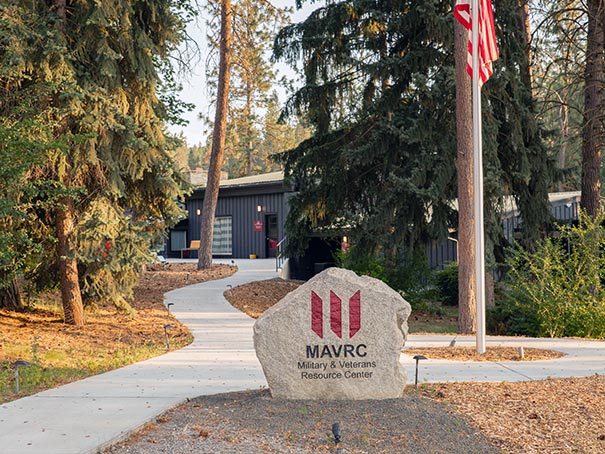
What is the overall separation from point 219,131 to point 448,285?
367 inches

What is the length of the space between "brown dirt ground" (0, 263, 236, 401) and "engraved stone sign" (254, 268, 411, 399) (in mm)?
2851

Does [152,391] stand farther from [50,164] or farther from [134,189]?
[134,189]

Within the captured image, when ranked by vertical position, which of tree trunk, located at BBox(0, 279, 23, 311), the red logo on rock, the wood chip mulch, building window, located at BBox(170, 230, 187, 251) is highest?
building window, located at BBox(170, 230, 187, 251)

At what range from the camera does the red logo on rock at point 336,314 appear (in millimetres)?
7094

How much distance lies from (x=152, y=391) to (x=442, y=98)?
403 inches

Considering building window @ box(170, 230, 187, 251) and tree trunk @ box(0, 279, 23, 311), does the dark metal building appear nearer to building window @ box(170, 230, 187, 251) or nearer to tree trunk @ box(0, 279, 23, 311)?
building window @ box(170, 230, 187, 251)

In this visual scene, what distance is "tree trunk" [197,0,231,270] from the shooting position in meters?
23.6

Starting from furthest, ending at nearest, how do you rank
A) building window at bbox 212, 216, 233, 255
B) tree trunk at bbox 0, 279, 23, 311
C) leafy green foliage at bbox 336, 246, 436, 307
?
building window at bbox 212, 216, 233, 255, leafy green foliage at bbox 336, 246, 436, 307, tree trunk at bbox 0, 279, 23, 311

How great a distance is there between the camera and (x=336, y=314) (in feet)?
23.4


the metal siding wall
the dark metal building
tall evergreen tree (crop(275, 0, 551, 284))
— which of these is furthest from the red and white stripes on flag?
the metal siding wall

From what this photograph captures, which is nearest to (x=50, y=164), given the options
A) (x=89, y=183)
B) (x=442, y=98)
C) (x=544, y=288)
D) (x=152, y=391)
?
(x=89, y=183)

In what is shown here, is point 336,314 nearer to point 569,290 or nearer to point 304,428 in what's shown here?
point 304,428

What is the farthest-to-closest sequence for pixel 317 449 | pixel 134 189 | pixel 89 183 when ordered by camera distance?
pixel 134 189, pixel 89 183, pixel 317 449

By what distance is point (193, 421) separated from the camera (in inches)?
250
